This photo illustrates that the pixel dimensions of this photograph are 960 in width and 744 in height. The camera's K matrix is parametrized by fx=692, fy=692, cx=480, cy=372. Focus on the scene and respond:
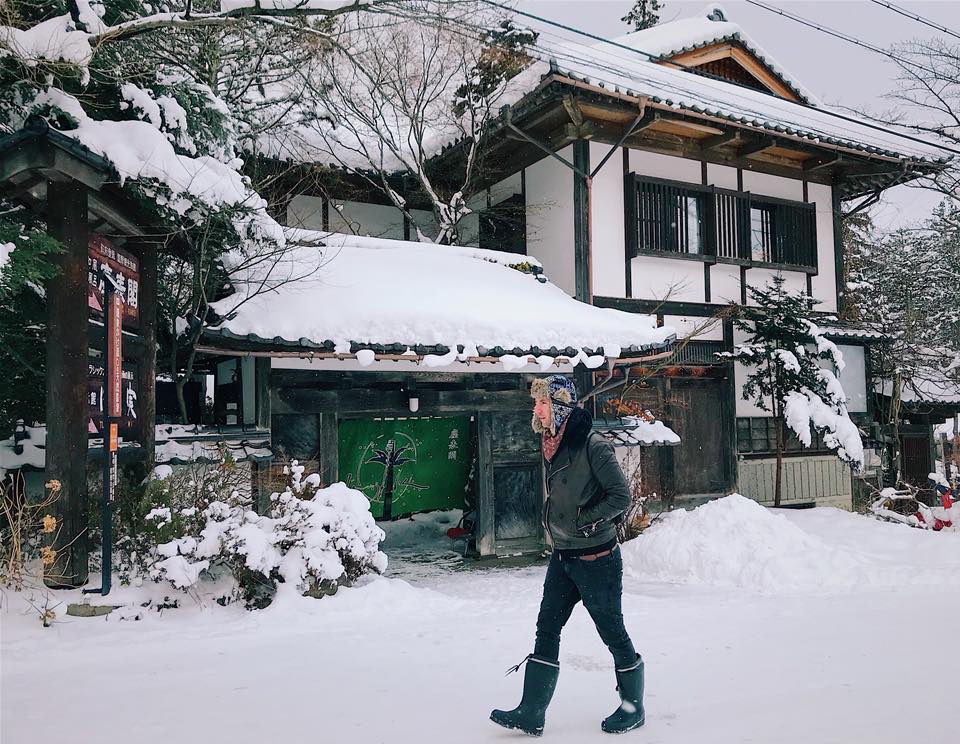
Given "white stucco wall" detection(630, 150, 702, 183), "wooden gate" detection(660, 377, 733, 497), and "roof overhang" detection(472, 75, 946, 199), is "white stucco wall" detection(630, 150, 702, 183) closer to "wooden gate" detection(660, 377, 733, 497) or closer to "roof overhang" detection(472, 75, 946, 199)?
"roof overhang" detection(472, 75, 946, 199)

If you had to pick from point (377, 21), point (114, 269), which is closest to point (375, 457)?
point (114, 269)

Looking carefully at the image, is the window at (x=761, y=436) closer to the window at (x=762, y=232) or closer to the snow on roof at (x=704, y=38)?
the window at (x=762, y=232)

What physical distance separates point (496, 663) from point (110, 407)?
3.56 m

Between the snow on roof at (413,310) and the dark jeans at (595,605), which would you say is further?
the snow on roof at (413,310)

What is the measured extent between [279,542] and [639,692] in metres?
3.57

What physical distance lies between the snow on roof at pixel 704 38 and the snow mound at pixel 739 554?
8.84 meters

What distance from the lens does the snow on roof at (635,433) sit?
9445 millimetres

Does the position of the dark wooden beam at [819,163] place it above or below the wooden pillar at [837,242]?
above

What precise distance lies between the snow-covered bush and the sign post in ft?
1.23

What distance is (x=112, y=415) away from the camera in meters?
5.49

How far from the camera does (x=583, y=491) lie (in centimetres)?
365

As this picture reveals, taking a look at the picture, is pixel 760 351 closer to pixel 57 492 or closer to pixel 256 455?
pixel 256 455

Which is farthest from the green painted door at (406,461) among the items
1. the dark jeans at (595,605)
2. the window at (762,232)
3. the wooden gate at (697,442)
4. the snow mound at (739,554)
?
the window at (762,232)

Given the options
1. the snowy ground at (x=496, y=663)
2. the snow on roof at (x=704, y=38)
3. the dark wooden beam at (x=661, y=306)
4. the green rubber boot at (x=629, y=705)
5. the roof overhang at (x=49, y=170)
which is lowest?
the snowy ground at (x=496, y=663)
